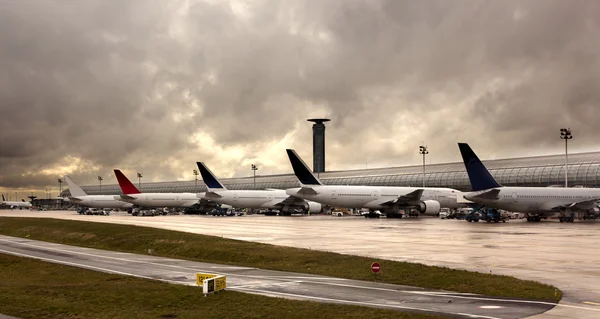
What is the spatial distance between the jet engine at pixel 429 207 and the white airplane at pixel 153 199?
158 ft

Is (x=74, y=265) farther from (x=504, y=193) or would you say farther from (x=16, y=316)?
(x=504, y=193)

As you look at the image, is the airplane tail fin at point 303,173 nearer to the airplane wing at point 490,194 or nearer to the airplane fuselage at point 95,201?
the airplane wing at point 490,194

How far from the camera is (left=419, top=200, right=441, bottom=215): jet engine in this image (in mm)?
87125

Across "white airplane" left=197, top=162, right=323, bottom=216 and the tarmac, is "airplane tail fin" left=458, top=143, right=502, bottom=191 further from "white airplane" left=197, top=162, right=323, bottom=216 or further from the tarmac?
"white airplane" left=197, top=162, right=323, bottom=216

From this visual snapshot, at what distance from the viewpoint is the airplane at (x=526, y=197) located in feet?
227

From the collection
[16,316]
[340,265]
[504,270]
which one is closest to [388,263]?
[340,265]

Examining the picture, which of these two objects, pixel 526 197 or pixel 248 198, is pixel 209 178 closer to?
pixel 248 198

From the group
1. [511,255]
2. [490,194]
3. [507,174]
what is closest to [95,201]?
[507,174]

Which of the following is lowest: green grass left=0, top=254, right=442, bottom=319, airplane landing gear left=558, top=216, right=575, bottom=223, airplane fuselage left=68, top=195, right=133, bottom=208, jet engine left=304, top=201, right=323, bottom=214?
green grass left=0, top=254, right=442, bottom=319

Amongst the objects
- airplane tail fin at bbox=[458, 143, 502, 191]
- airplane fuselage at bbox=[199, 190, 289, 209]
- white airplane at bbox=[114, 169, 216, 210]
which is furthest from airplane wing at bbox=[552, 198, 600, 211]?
white airplane at bbox=[114, 169, 216, 210]

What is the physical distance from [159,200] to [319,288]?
102 meters

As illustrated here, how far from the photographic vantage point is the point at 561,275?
77.7 feet

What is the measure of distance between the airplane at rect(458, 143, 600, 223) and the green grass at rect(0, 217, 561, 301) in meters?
39.9

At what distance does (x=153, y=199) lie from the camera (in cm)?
11744
